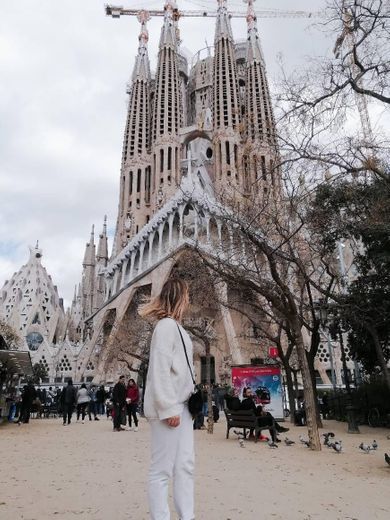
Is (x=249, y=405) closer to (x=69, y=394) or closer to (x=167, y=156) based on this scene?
(x=69, y=394)

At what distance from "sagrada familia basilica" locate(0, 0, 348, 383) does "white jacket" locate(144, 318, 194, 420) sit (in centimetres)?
3300

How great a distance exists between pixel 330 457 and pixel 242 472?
2242mm

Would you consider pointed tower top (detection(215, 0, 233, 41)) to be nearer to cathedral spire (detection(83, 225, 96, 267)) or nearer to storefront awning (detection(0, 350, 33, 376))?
cathedral spire (detection(83, 225, 96, 267))

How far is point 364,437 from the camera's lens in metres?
10.0

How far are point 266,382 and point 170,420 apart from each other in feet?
38.6

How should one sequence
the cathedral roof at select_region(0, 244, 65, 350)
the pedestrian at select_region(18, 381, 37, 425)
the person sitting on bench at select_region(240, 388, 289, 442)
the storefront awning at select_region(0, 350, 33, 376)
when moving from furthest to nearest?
the cathedral roof at select_region(0, 244, 65, 350), the pedestrian at select_region(18, 381, 37, 425), the storefront awning at select_region(0, 350, 33, 376), the person sitting on bench at select_region(240, 388, 289, 442)

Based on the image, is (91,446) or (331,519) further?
(91,446)

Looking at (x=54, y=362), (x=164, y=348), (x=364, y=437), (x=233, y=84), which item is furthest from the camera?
(x=233, y=84)

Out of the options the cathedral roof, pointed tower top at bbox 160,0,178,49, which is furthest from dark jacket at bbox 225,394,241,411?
pointed tower top at bbox 160,0,178,49

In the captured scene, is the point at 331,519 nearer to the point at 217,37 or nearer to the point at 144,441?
the point at 144,441

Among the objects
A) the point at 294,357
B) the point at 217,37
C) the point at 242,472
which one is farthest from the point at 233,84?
the point at 242,472

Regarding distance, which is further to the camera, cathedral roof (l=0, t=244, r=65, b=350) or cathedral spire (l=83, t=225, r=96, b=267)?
cathedral spire (l=83, t=225, r=96, b=267)

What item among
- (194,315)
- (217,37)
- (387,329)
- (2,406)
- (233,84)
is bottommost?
(2,406)

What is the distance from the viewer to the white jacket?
8.45 ft
